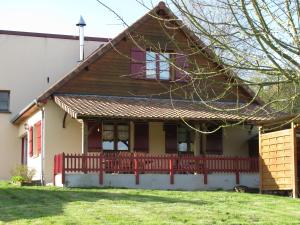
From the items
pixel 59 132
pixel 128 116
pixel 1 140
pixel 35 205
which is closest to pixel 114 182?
pixel 128 116

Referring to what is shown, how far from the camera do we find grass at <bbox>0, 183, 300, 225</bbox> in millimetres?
12430

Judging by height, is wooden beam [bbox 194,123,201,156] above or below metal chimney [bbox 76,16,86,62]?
below

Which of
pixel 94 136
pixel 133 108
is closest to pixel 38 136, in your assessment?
pixel 94 136

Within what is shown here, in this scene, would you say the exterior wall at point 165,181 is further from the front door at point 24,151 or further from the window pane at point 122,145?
the front door at point 24,151

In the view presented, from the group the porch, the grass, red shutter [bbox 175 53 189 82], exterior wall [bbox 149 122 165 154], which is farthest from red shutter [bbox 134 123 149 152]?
red shutter [bbox 175 53 189 82]

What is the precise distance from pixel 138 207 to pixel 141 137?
1032cm

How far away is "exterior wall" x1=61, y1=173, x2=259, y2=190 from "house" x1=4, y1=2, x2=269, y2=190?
0.11 feet

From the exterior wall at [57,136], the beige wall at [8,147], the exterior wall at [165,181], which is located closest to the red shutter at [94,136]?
the exterior wall at [57,136]

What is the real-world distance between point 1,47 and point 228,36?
2524cm

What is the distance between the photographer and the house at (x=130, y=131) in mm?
21500

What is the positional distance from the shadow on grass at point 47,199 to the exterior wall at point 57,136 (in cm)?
435

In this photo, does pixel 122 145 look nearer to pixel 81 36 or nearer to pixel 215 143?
pixel 215 143

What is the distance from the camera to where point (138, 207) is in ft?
47.2

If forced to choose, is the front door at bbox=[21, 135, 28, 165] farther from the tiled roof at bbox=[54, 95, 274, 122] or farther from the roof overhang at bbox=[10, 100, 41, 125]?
the tiled roof at bbox=[54, 95, 274, 122]
